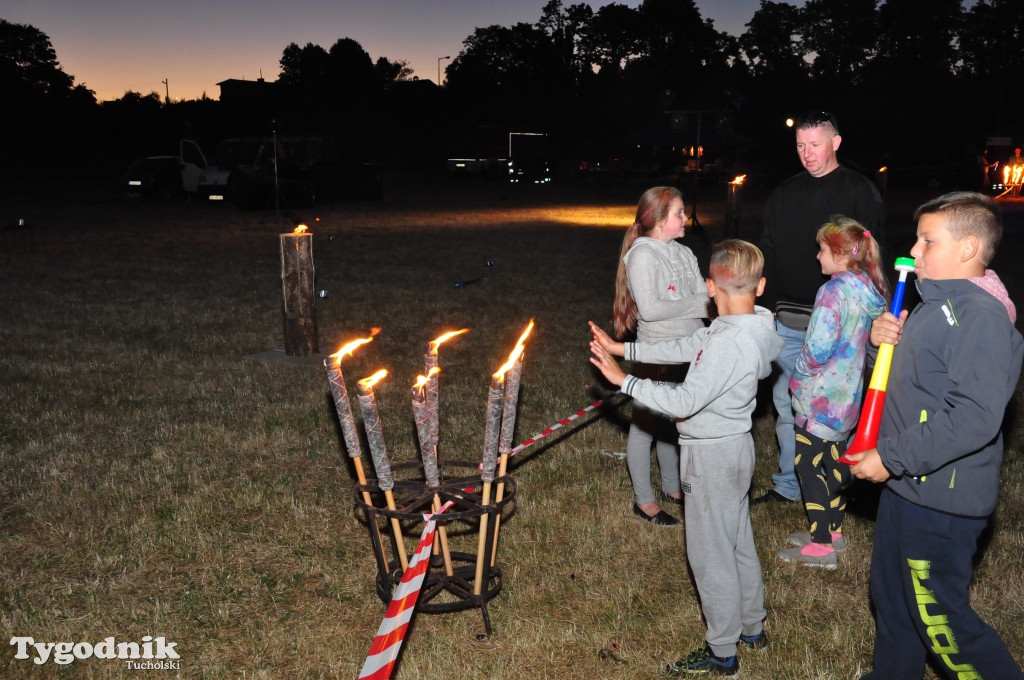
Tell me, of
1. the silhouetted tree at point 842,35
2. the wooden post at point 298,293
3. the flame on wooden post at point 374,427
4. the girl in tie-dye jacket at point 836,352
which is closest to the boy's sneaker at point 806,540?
the girl in tie-dye jacket at point 836,352

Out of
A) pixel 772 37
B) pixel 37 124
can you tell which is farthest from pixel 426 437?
pixel 772 37

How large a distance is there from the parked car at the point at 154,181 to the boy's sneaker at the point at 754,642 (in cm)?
2830

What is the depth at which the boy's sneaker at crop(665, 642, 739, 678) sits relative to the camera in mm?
3305

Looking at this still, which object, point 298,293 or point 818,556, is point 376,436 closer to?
point 818,556

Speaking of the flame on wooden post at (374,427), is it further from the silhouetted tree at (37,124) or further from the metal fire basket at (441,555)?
the silhouetted tree at (37,124)

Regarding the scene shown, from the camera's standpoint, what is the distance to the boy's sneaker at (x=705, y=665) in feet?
10.8

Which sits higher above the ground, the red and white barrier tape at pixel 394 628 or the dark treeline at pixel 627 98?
the dark treeline at pixel 627 98

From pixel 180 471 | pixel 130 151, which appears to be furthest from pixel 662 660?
pixel 130 151

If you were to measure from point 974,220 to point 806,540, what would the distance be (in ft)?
7.91

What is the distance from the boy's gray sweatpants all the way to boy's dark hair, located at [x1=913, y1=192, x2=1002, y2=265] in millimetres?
1076

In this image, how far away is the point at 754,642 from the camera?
3.53m

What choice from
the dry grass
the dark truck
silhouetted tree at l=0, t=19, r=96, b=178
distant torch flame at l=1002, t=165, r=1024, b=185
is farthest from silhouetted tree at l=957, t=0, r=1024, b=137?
silhouetted tree at l=0, t=19, r=96, b=178

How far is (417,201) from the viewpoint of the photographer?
30.6 m

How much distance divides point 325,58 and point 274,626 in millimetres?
101041
